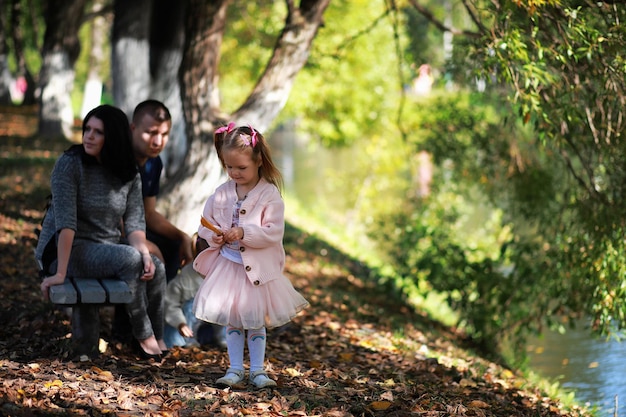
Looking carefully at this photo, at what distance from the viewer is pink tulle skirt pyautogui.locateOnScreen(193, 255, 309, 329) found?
4.99 metres

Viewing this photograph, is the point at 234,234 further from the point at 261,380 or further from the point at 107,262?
the point at 107,262

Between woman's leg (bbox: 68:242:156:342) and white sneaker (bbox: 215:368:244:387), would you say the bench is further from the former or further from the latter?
white sneaker (bbox: 215:368:244:387)

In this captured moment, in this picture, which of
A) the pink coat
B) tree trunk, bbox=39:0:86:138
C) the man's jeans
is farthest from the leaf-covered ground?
tree trunk, bbox=39:0:86:138

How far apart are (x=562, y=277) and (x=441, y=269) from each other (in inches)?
63.8

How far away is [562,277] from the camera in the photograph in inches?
350

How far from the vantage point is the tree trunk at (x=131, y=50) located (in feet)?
37.4

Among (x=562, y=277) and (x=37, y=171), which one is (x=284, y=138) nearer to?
(x=37, y=171)

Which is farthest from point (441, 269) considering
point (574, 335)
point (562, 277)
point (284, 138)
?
point (284, 138)

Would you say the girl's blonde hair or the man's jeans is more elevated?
the girl's blonde hair

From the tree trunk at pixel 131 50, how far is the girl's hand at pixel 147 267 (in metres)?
6.19

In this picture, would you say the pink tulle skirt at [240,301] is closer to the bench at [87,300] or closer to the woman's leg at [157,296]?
the bench at [87,300]

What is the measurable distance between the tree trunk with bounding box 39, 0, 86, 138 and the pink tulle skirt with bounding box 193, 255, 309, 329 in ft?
48.6

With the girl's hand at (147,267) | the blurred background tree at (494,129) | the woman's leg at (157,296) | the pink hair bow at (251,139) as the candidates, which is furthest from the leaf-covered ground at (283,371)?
the pink hair bow at (251,139)

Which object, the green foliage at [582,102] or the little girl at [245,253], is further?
the green foliage at [582,102]
